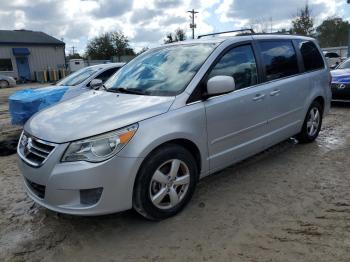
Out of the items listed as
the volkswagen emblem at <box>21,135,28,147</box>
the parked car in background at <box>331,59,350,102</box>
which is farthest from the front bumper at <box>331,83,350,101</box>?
the volkswagen emblem at <box>21,135,28,147</box>

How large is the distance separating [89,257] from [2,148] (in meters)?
4.24

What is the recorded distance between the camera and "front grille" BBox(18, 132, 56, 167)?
3072 mm

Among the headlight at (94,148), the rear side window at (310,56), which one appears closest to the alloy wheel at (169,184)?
the headlight at (94,148)

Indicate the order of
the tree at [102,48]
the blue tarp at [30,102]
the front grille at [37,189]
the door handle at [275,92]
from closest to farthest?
1. the front grille at [37,189]
2. the door handle at [275,92]
3. the blue tarp at [30,102]
4. the tree at [102,48]

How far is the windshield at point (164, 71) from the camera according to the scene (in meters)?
3.75

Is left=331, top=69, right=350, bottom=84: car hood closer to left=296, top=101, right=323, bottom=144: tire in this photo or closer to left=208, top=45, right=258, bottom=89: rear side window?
left=296, top=101, right=323, bottom=144: tire

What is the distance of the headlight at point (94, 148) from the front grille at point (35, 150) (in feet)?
0.64

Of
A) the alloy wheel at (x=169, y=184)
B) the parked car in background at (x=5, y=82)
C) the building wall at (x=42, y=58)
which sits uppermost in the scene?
the building wall at (x=42, y=58)

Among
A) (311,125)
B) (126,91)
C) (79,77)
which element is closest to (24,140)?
(126,91)

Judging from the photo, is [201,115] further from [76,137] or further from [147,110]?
[76,137]

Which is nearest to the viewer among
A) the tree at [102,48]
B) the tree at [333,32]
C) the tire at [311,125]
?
the tire at [311,125]

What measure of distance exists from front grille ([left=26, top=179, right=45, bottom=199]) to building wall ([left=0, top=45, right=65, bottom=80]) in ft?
108

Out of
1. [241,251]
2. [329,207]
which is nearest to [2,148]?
[241,251]

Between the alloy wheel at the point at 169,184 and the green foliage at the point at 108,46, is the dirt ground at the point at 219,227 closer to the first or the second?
the alloy wheel at the point at 169,184
